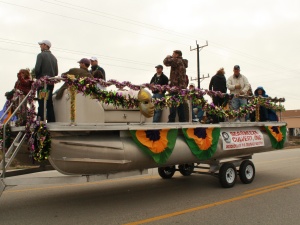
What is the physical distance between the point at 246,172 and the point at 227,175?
91 centimetres

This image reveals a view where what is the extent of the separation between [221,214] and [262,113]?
17.6 feet

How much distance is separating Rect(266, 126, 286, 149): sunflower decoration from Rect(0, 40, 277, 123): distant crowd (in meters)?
0.51

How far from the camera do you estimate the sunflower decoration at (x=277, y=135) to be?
9891 mm

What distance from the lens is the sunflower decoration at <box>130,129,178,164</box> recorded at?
21.0 feet

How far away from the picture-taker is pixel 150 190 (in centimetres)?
824

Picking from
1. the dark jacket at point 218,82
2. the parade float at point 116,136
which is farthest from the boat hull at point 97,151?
the dark jacket at point 218,82

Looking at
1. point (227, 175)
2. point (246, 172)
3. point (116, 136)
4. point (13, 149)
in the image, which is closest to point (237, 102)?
point (246, 172)

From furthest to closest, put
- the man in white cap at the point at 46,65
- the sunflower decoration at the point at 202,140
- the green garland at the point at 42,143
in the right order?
the sunflower decoration at the point at 202,140 < the man in white cap at the point at 46,65 < the green garland at the point at 42,143

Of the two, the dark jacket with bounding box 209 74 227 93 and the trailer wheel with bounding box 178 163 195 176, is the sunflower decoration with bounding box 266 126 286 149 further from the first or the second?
the trailer wheel with bounding box 178 163 195 176

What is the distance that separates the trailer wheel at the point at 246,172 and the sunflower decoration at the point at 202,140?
5.33 ft

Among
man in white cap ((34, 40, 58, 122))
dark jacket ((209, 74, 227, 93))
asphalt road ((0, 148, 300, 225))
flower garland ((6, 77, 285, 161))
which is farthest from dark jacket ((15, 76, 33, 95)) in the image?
dark jacket ((209, 74, 227, 93))

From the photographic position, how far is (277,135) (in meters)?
10.1

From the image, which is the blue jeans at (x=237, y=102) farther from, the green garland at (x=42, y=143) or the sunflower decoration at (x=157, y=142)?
the green garland at (x=42, y=143)

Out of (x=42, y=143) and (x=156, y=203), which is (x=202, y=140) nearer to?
(x=156, y=203)
